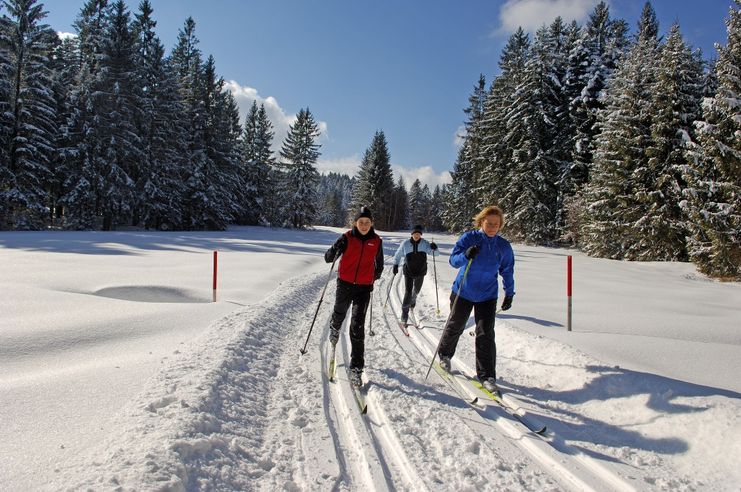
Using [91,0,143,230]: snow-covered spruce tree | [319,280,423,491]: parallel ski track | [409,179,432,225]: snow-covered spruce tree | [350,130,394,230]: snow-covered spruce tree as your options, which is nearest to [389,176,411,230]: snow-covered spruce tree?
[409,179,432,225]: snow-covered spruce tree

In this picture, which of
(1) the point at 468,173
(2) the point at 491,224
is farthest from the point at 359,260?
(1) the point at 468,173

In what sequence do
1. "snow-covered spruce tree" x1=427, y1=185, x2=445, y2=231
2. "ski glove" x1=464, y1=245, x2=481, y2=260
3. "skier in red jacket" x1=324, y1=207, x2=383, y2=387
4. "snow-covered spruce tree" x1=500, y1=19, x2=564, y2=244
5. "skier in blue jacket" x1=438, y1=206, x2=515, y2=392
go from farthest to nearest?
"snow-covered spruce tree" x1=427, y1=185, x2=445, y2=231, "snow-covered spruce tree" x1=500, y1=19, x2=564, y2=244, "skier in red jacket" x1=324, y1=207, x2=383, y2=387, "skier in blue jacket" x1=438, y1=206, x2=515, y2=392, "ski glove" x1=464, y1=245, x2=481, y2=260

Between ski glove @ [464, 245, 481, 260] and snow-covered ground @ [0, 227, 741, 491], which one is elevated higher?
ski glove @ [464, 245, 481, 260]

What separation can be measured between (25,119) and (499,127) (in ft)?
116

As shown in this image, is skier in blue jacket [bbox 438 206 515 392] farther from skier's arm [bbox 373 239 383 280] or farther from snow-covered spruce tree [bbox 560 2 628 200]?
snow-covered spruce tree [bbox 560 2 628 200]

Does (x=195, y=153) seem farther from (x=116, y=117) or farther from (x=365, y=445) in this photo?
(x=365, y=445)

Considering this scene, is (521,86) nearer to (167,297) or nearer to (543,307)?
(543,307)

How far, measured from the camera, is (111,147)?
2628cm

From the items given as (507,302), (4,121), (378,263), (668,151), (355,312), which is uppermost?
(4,121)

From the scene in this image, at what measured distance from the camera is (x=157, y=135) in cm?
3028

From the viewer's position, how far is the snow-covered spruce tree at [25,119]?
22859 millimetres

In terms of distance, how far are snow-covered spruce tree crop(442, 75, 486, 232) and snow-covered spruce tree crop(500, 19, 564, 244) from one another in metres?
10.1

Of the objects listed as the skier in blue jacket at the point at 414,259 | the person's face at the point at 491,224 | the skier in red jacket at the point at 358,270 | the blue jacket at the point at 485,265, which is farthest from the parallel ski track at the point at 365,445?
the skier in blue jacket at the point at 414,259

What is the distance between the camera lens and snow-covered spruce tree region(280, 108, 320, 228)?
Result: 149ft
